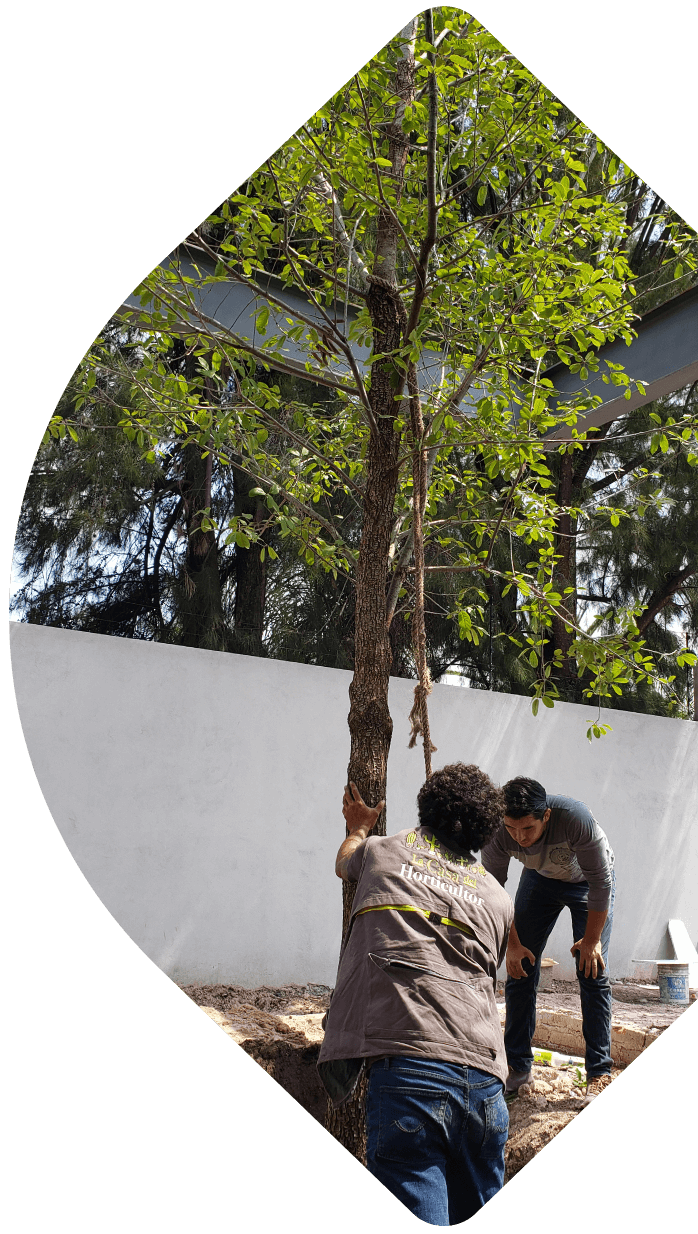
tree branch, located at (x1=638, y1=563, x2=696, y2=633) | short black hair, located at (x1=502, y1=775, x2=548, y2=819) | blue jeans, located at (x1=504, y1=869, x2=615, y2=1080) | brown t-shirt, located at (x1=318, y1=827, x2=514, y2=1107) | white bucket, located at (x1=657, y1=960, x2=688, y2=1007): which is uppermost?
tree branch, located at (x1=638, y1=563, x2=696, y2=633)

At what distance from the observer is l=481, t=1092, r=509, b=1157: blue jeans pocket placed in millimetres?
1438

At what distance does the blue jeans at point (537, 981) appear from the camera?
2.39 metres

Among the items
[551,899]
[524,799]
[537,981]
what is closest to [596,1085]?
[537,981]

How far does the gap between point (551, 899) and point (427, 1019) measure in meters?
1.10

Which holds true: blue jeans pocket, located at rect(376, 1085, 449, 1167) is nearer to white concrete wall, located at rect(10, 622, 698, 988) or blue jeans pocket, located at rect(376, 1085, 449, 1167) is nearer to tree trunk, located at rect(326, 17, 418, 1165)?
tree trunk, located at rect(326, 17, 418, 1165)

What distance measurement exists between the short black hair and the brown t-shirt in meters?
0.57

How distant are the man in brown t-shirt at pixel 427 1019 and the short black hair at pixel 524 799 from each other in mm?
560

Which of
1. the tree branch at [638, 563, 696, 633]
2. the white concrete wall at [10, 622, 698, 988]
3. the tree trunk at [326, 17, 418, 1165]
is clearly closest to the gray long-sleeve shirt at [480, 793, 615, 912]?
the tree trunk at [326, 17, 418, 1165]

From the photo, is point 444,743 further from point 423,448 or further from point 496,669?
point 423,448

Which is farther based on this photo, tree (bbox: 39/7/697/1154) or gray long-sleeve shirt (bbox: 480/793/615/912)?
gray long-sleeve shirt (bbox: 480/793/615/912)

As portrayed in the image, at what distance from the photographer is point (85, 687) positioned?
11.2ft

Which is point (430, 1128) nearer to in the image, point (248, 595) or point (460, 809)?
point (460, 809)

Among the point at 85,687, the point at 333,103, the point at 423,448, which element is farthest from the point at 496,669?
the point at 333,103

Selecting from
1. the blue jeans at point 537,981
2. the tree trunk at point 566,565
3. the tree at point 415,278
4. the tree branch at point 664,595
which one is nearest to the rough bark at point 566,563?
the tree trunk at point 566,565
